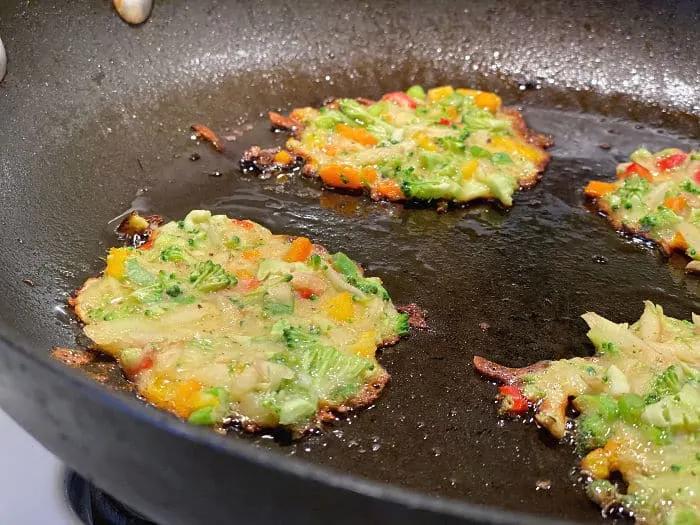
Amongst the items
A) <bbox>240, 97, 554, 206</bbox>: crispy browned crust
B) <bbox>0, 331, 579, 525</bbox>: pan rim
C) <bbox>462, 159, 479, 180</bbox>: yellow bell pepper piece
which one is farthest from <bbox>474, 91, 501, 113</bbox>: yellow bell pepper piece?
<bbox>0, 331, 579, 525</bbox>: pan rim

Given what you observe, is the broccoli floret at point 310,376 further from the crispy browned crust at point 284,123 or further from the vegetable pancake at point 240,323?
the crispy browned crust at point 284,123

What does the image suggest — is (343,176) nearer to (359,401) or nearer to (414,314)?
(414,314)

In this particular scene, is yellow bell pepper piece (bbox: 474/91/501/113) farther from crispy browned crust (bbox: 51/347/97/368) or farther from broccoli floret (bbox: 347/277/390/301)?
crispy browned crust (bbox: 51/347/97/368)

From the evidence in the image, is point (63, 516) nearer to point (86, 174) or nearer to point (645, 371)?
point (86, 174)

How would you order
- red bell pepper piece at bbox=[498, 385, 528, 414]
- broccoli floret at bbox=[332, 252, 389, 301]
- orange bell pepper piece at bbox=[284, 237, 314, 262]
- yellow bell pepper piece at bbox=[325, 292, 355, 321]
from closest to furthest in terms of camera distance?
1. red bell pepper piece at bbox=[498, 385, 528, 414]
2. yellow bell pepper piece at bbox=[325, 292, 355, 321]
3. broccoli floret at bbox=[332, 252, 389, 301]
4. orange bell pepper piece at bbox=[284, 237, 314, 262]

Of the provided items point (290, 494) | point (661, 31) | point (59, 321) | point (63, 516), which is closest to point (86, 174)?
point (59, 321)

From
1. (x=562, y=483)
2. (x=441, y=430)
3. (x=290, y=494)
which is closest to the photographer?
(x=290, y=494)

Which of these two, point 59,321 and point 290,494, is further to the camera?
point 59,321
